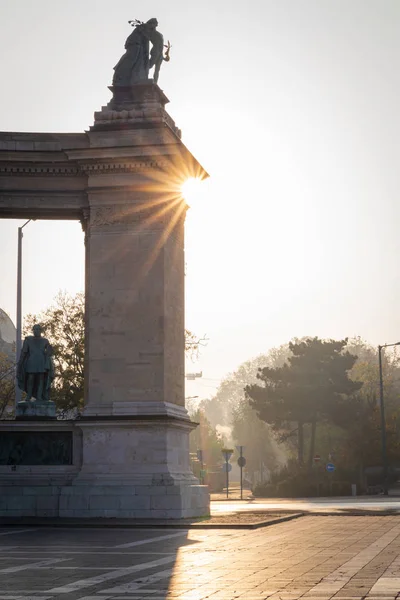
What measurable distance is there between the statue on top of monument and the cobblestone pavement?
1677 centimetres

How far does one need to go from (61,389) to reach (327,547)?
3971 cm

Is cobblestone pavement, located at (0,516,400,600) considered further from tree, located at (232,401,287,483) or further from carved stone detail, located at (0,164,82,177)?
tree, located at (232,401,287,483)

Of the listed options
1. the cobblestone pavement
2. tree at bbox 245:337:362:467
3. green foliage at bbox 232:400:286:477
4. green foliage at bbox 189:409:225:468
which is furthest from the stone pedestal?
green foliage at bbox 189:409:225:468

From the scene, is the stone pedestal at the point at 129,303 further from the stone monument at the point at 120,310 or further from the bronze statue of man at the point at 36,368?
the bronze statue of man at the point at 36,368

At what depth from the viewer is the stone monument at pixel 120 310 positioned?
33.2 metres

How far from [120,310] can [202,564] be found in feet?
58.6

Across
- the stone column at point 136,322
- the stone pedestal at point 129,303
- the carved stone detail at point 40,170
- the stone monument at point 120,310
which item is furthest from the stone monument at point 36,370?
the carved stone detail at point 40,170

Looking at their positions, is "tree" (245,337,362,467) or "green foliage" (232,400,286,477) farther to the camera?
"green foliage" (232,400,286,477)

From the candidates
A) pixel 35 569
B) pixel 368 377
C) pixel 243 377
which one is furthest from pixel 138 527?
pixel 243 377

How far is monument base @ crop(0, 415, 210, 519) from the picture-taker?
3256 cm

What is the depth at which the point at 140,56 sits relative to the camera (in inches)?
1480

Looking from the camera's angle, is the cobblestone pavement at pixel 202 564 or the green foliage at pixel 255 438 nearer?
the cobblestone pavement at pixel 202 564

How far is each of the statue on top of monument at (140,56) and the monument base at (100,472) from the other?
1203cm

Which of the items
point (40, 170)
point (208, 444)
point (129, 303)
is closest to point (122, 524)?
point (129, 303)
